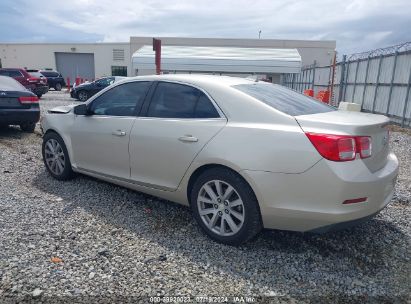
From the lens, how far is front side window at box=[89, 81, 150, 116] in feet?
13.0

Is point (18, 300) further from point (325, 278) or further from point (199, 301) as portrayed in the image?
point (325, 278)

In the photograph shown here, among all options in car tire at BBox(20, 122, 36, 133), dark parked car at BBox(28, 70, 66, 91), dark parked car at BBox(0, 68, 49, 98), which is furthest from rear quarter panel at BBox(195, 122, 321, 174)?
dark parked car at BBox(28, 70, 66, 91)

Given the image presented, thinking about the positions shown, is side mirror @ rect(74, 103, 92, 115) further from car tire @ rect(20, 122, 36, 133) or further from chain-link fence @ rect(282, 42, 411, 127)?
chain-link fence @ rect(282, 42, 411, 127)

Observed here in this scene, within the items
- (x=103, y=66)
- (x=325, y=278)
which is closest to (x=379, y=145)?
(x=325, y=278)

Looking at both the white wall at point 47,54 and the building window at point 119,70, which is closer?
the building window at point 119,70

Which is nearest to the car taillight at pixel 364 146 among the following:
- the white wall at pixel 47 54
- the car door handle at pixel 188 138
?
the car door handle at pixel 188 138

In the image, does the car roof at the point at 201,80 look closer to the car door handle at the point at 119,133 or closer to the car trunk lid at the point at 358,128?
the car door handle at the point at 119,133

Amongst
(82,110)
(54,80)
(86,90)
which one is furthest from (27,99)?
(54,80)

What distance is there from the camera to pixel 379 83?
12.4 meters

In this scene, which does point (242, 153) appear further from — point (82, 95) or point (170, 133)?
point (82, 95)

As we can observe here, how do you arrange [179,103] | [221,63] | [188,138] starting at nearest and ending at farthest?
1. [188,138]
2. [179,103]
3. [221,63]

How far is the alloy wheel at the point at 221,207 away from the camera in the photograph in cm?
314

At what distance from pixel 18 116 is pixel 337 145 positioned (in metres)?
7.37

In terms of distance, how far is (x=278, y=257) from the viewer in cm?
308
